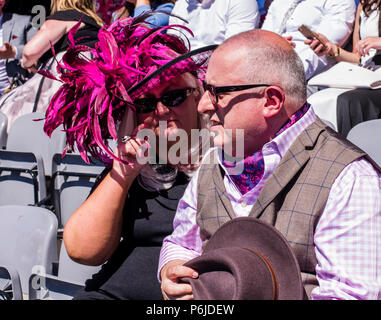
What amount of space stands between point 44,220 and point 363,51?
1.98m

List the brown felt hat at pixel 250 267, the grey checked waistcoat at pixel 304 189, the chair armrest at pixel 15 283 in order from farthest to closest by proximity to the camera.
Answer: the chair armrest at pixel 15 283 < the grey checked waistcoat at pixel 304 189 < the brown felt hat at pixel 250 267

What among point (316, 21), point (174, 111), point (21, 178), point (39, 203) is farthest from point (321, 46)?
point (21, 178)

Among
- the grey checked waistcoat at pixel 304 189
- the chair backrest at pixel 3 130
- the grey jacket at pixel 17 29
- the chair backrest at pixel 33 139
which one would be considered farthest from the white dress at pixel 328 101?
the grey jacket at pixel 17 29

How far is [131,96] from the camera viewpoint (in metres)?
1.88

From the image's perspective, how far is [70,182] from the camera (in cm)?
314

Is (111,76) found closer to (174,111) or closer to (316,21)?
(174,111)

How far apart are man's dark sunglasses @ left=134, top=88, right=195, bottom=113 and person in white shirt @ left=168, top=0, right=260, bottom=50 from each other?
5.42 feet

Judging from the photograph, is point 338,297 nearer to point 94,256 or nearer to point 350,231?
point 350,231

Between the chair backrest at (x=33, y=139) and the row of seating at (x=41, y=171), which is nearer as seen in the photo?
the row of seating at (x=41, y=171)

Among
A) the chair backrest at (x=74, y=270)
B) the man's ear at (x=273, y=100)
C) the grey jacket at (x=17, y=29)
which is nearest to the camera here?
the man's ear at (x=273, y=100)

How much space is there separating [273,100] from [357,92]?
1486mm

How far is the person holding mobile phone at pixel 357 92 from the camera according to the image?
9.25ft

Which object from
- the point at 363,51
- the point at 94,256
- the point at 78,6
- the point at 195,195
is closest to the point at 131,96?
the point at 195,195

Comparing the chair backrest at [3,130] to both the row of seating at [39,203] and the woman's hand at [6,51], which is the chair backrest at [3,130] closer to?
the row of seating at [39,203]
